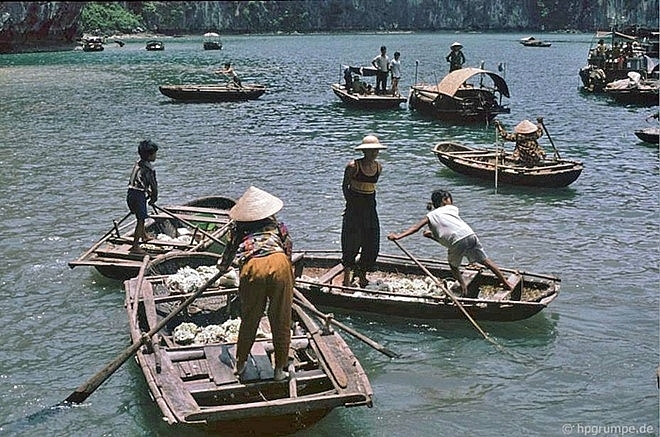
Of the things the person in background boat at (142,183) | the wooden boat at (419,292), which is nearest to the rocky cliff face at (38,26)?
the person in background boat at (142,183)

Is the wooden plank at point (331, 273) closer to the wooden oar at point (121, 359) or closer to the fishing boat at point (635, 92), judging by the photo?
the wooden oar at point (121, 359)

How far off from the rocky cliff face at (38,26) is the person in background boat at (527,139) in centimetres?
7966

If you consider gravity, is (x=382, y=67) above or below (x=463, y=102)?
above

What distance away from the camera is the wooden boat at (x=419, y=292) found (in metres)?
10.6

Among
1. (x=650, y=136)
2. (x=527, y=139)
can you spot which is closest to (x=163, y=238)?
(x=527, y=139)

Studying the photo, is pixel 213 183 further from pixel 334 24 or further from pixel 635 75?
pixel 334 24

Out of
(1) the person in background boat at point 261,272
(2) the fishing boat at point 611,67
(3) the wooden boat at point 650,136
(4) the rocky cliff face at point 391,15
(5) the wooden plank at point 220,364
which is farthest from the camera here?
(4) the rocky cliff face at point 391,15

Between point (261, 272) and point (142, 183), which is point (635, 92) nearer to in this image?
point (142, 183)

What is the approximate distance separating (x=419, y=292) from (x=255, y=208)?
14.1 feet

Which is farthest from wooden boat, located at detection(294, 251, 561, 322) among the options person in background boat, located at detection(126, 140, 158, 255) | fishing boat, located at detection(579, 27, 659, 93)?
fishing boat, located at detection(579, 27, 659, 93)

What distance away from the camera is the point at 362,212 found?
11.0 meters

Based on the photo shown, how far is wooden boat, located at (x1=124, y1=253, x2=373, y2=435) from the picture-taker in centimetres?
724

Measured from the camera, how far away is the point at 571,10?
178 meters

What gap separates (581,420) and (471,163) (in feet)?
39.5
